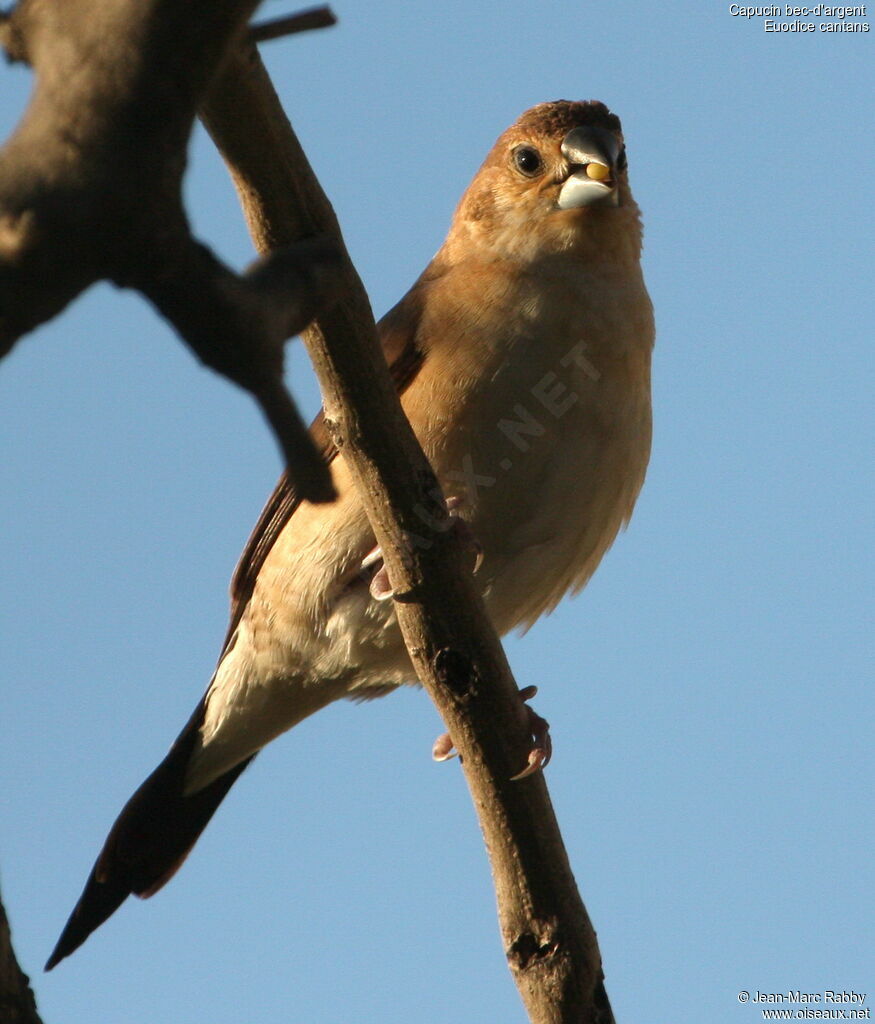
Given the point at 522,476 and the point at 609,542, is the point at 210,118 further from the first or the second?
the point at 609,542

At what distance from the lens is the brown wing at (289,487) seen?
14.6 ft

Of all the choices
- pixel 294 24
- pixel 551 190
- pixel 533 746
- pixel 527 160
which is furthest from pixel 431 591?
pixel 527 160

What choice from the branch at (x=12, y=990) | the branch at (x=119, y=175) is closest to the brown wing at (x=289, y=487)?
the branch at (x=12, y=990)

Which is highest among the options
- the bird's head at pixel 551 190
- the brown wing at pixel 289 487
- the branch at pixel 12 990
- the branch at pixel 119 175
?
the bird's head at pixel 551 190

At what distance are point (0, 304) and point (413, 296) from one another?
344 centimetres

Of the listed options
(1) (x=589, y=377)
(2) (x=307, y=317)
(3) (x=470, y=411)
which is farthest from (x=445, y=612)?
(2) (x=307, y=317)

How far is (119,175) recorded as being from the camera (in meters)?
1.52

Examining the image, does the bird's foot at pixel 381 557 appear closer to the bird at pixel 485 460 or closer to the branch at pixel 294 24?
the bird at pixel 485 460

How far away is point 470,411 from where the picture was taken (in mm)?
4188

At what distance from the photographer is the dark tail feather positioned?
15.8 ft

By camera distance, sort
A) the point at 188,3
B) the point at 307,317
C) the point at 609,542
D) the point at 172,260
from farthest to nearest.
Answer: the point at 609,542 < the point at 307,317 < the point at 172,260 < the point at 188,3

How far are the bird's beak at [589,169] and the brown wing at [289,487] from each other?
680 millimetres

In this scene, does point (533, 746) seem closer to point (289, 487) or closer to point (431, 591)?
point (431, 591)

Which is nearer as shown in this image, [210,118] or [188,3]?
[188,3]
